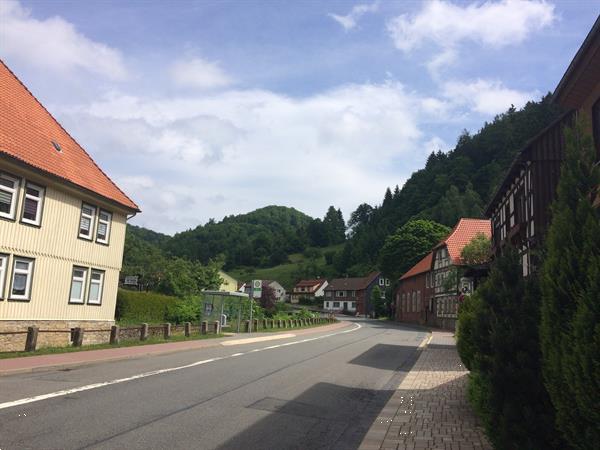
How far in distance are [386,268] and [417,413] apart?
68.9 metres

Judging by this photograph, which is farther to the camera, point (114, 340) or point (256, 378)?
point (114, 340)

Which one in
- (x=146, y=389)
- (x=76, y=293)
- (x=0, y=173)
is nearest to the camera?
(x=146, y=389)

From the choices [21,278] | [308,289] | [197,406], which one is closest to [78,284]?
[21,278]

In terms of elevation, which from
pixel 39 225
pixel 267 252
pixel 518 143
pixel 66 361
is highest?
pixel 518 143

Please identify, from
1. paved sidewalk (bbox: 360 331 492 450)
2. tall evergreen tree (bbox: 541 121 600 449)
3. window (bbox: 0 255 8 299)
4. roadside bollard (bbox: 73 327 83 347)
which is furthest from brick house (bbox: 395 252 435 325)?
tall evergreen tree (bbox: 541 121 600 449)

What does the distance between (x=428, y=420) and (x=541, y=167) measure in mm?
14050

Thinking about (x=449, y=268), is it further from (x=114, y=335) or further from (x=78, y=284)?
(x=114, y=335)

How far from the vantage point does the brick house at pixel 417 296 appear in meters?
54.9

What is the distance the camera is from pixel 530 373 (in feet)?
17.7

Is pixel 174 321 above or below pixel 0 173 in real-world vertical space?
below

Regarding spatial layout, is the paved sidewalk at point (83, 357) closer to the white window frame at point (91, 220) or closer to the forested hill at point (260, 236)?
the white window frame at point (91, 220)

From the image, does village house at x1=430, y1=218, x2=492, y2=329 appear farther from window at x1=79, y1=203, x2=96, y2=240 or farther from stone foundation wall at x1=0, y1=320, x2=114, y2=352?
stone foundation wall at x1=0, y1=320, x2=114, y2=352

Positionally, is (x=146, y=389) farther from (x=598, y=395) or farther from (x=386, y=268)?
(x=386, y=268)

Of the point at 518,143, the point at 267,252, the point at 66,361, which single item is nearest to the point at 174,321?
the point at 66,361
